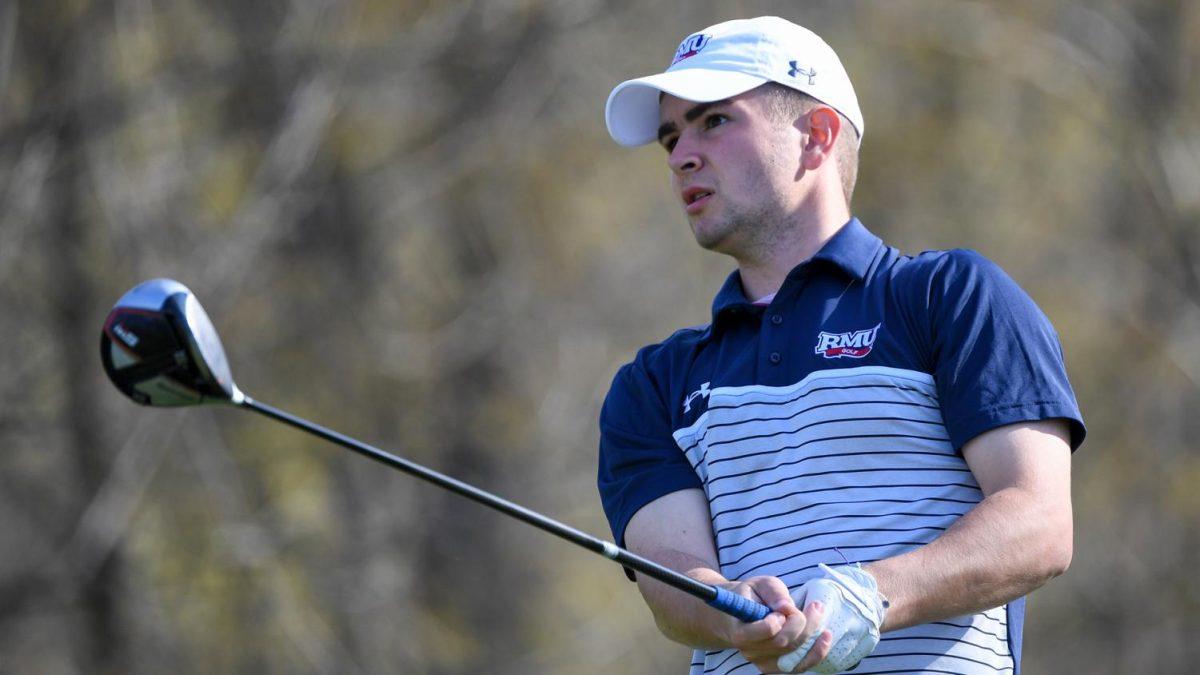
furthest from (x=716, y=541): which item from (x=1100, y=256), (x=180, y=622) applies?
(x=1100, y=256)

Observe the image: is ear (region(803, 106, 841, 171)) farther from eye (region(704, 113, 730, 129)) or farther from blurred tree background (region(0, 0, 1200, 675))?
blurred tree background (region(0, 0, 1200, 675))

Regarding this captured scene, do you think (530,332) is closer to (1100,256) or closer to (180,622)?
(180,622)

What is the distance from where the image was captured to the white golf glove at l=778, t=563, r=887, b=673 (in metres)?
2.95

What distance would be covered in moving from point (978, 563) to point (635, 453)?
81cm

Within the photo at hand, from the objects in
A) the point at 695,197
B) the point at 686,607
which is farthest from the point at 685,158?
the point at 686,607

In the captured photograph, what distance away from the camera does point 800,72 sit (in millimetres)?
3775

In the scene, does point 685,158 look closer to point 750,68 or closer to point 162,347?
point 750,68

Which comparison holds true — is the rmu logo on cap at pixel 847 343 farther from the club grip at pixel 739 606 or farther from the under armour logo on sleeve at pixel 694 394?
the club grip at pixel 739 606

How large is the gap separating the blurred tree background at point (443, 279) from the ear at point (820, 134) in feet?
26.5

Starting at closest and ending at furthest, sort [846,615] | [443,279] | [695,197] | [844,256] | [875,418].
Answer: [846,615] < [875,418] < [844,256] < [695,197] < [443,279]

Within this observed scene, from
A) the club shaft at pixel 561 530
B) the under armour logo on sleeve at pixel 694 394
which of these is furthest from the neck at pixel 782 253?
the club shaft at pixel 561 530

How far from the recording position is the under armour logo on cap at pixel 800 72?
377 cm

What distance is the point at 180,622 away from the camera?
1219cm

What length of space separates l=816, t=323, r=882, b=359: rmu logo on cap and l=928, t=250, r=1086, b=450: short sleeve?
0.11 metres
